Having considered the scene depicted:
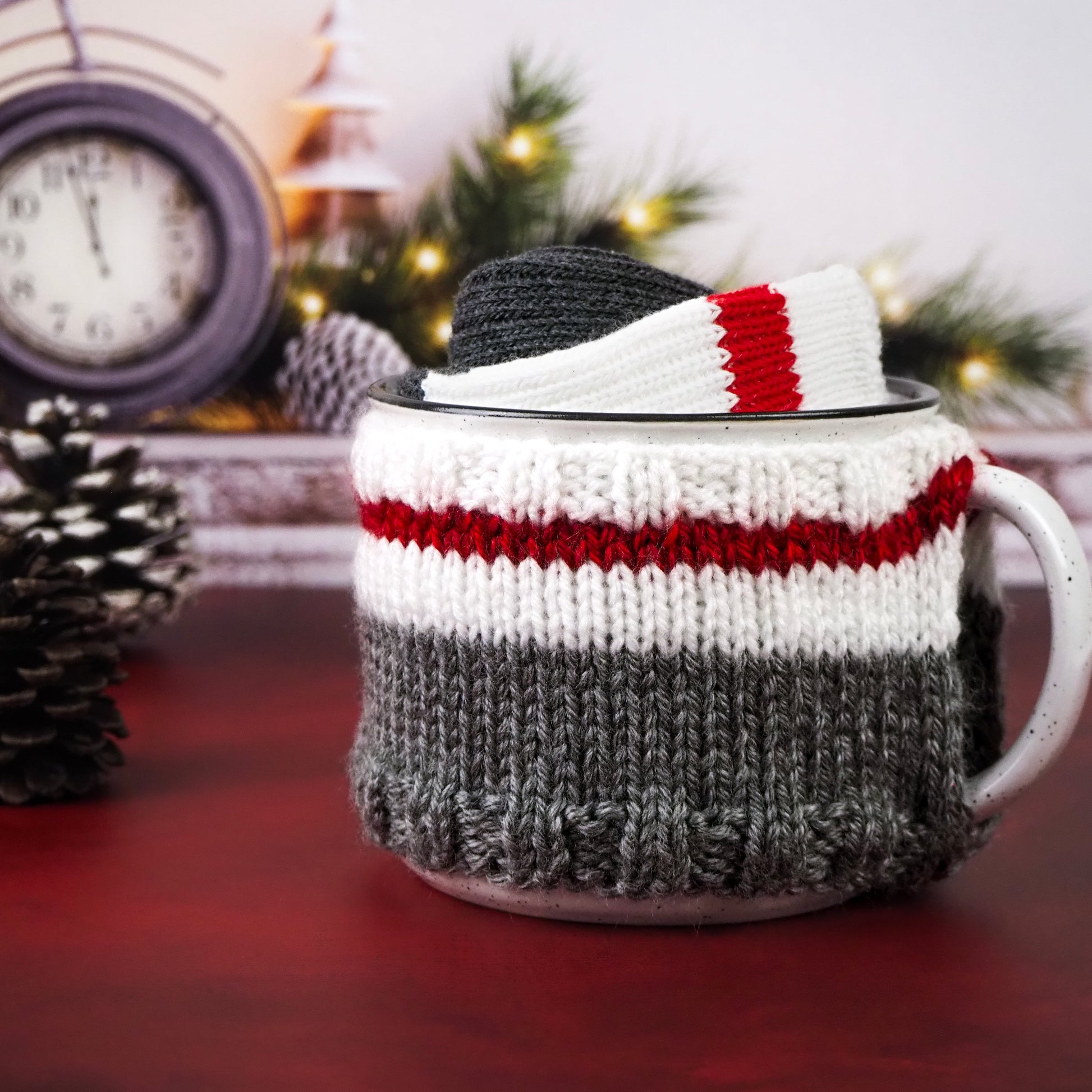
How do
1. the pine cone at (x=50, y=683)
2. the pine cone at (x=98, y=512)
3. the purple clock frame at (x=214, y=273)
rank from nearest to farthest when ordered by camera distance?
the pine cone at (x=50, y=683) → the pine cone at (x=98, y=512) → the purple clock frame at (x=214, y=273)

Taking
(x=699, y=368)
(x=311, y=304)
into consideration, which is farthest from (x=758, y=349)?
(x=311, y=304)

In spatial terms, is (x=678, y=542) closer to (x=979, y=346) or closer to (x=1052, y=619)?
(x=1052, y=619)

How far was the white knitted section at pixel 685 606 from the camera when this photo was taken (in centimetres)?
43

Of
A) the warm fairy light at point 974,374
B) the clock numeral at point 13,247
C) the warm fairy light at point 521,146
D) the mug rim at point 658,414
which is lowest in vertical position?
the warm fairy light at point 974,374

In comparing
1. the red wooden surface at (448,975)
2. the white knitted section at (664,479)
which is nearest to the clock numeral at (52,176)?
the red wooden surface at (448,975)

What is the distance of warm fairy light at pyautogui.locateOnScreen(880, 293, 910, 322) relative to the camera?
1030mm

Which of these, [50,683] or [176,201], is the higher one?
[176,201]

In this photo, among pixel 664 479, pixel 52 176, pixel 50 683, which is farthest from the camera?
pixel 52 176

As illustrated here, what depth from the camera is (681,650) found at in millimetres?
436

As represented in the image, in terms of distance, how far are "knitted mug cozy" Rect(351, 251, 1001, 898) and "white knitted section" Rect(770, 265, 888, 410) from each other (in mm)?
37

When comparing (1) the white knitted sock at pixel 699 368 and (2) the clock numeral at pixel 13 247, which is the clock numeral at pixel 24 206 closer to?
(2) the clock numeral at pixel 13 247

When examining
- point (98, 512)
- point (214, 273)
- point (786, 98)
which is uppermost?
point (786, 98)

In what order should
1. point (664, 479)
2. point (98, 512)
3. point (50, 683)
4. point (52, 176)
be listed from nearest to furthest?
point (664, 479) < point (50, 683) < point (98, 512) < point (52, 176)

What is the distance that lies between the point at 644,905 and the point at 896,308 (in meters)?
0.68
